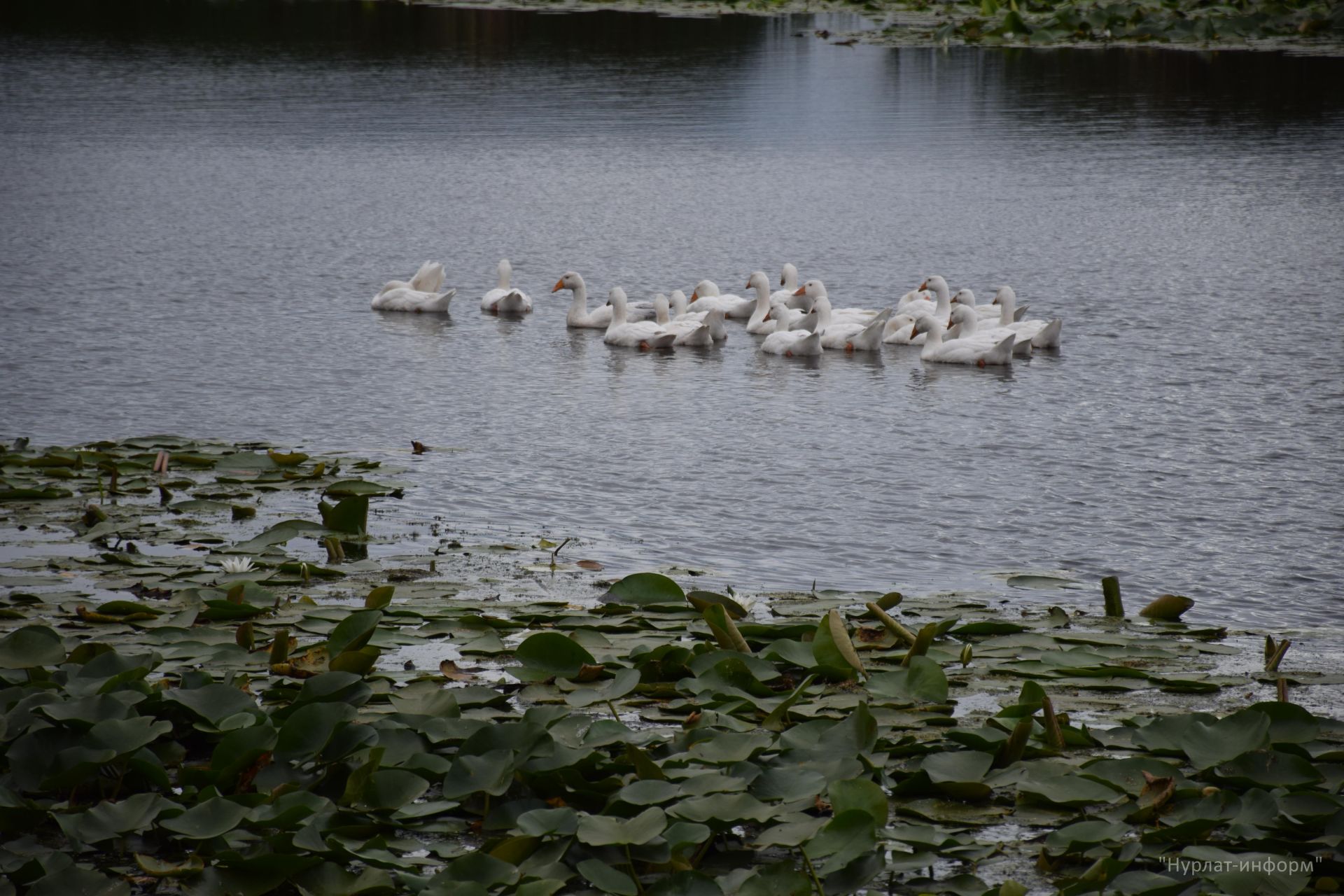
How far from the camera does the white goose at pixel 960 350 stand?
12602mm

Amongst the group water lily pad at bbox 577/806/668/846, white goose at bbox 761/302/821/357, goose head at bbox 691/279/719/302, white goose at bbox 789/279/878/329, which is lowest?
white goose at bbox 761/302/821/357

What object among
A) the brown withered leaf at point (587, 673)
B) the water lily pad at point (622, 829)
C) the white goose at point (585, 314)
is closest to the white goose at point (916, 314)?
the white goose at point (585, 314)

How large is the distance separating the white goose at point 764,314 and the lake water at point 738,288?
267 mm

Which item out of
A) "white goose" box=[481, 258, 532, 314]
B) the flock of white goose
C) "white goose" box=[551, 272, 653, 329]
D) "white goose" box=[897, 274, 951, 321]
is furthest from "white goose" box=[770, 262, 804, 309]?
"white goose" box=[481, 258, 532, 314]

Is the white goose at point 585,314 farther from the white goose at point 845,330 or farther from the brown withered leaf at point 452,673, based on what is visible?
the brown withered leaf at point 452,673

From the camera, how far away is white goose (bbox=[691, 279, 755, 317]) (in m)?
14.3

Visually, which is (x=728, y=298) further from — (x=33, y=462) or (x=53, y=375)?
(x=33, y=462)

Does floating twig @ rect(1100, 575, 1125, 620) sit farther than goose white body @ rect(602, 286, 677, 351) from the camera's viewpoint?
No

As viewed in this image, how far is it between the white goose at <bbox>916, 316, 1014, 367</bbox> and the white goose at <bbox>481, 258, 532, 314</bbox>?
12.4 feet

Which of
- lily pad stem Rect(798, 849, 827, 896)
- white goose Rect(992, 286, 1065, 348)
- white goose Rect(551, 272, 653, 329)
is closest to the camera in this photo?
lily pad stem Rect(798, 849, 827, 896)

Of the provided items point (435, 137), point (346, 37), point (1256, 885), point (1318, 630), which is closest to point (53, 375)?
point (1318, 630)

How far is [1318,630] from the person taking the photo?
6.55 m

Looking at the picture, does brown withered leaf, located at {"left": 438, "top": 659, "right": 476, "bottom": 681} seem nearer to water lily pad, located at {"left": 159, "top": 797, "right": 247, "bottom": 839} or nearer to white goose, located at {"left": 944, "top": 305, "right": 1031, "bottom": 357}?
water lily pad, located at {"left": 159, "top": 797, "right": 247, "bottom": 839}

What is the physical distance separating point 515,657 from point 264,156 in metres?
19.3
